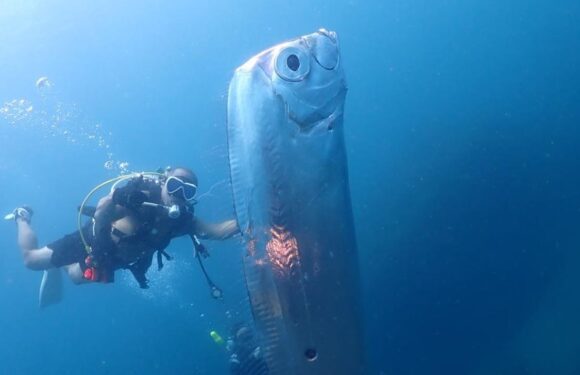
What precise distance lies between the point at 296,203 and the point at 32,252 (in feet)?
23.3

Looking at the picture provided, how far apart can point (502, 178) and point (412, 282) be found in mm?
4763

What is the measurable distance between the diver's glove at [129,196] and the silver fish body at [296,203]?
324 cm

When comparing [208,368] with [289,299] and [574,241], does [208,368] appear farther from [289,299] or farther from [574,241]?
[289,299]

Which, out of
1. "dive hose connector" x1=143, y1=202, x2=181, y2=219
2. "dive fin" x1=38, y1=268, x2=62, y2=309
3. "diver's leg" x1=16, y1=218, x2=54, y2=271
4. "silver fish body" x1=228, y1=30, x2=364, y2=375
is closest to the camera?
"silver fish body" x1=228, y1=30, x2=364, y2=375

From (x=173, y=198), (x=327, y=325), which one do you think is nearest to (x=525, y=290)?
(x=173, y=198)

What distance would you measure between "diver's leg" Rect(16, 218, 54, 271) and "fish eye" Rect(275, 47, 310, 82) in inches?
259

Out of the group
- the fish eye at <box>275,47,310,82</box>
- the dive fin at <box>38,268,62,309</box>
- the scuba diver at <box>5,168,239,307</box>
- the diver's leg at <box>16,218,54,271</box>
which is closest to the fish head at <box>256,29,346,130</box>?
the fish eye at <box>275,47,310,82</box>

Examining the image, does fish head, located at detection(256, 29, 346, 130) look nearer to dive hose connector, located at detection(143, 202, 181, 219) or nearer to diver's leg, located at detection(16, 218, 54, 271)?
dive hose connector, located at detection(143, 202, 181, 219)

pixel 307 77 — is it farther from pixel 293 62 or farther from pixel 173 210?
pixel 173 210

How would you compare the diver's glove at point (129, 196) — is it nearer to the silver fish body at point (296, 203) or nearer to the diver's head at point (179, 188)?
the diver's head at point (179, 188)

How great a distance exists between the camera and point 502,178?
1442cm

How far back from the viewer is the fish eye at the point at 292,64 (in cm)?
209

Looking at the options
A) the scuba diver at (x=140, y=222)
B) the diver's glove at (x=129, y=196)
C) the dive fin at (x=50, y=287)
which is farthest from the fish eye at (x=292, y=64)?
the dive fin at (x=50, y=287)

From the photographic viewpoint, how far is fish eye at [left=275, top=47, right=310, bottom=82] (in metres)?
2.09
